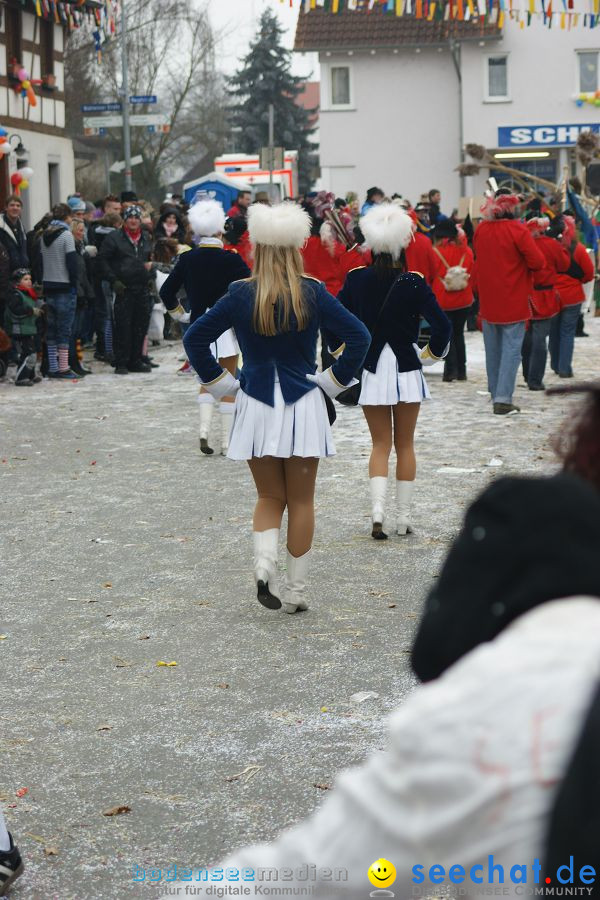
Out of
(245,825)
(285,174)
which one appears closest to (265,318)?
(245,825)

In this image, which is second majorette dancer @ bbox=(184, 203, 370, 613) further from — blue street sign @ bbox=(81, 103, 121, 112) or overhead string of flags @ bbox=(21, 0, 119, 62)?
blue street sign @ bbox=(81, 103, 121, 112)

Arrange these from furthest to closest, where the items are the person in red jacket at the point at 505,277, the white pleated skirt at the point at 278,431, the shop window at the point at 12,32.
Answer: the shop window at the point at 12,32
the person in red jacket at the point at 505,277
the white pleated skirt at the point at 278,431

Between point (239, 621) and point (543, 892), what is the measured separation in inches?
201

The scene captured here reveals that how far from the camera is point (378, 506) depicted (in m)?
8.03

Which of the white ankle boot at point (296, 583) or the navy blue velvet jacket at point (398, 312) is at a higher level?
the navy blue velvet jacket at point (398, 312)

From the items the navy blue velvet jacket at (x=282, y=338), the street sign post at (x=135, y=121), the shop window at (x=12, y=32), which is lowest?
the navy blue velvet jacket at (x=282, y=338)

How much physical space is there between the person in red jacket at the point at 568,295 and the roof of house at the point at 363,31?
32.0 m

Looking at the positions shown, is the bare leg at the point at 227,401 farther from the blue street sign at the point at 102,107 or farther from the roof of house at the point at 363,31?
the roof of house at the point at 363,31

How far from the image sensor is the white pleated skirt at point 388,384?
25.7 ft

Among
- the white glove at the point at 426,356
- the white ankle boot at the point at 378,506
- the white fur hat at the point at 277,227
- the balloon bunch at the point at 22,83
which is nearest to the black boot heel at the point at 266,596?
the white fur hat at the point at 277,227

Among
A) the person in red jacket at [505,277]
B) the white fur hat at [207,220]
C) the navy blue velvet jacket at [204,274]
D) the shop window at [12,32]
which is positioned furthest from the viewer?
the shop window at [12,32]

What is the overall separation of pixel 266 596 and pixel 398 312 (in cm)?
233

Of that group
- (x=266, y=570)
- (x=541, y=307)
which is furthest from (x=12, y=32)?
(x=266, y=570)

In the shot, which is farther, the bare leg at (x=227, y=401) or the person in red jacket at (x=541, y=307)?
the person in red jacket at (x=541, y=307)
